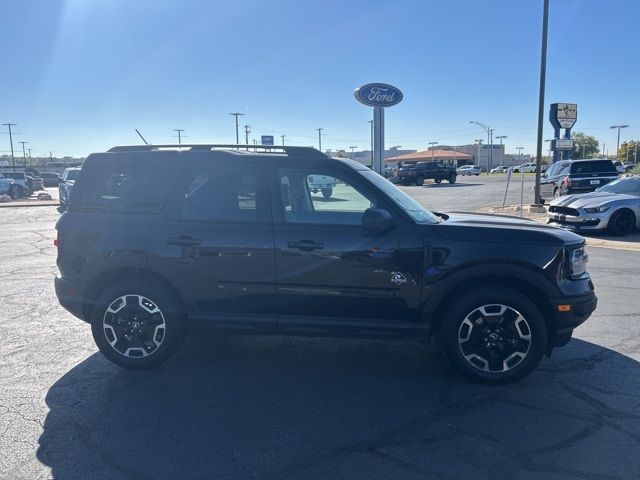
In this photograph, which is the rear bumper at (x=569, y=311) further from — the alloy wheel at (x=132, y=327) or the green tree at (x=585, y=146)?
the green tree at (x=585, y=146)

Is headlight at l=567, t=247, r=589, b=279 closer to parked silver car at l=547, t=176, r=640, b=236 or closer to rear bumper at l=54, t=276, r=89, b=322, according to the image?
rear bumper at l=54, t=276, r=89, b=322

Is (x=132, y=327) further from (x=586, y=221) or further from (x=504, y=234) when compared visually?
(x=586, y=221)

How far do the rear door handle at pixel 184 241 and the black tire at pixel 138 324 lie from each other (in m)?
0.43

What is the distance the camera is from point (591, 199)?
480 inches

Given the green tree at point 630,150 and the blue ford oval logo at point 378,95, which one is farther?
the green tree at point 630,150

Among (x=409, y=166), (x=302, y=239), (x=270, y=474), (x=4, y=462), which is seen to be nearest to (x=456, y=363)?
(x=302, y=239)

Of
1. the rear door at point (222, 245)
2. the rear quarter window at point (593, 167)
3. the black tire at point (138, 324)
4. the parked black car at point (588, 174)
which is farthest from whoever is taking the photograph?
the rear quarter window at point (593, 167)

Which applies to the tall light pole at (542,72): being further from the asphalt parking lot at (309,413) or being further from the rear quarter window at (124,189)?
the rear quarter window at (124,189)

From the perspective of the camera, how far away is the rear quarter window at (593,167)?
21.1 m

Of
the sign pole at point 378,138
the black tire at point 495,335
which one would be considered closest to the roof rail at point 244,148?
the black tire at point 495,335

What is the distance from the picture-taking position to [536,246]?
4.05 m

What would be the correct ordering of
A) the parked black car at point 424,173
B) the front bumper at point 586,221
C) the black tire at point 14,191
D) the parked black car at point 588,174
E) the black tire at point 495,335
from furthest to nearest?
the parked black car at point 424,173, the black tire at point 14,191, the parked black car at point 588,174, the front bumper at point 586,221, the black tire at point 495,335

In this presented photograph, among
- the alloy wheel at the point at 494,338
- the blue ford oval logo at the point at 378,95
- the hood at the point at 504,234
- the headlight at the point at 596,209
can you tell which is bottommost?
the alloy wheel at the point at 494,338

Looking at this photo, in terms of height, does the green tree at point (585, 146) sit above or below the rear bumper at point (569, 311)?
above
